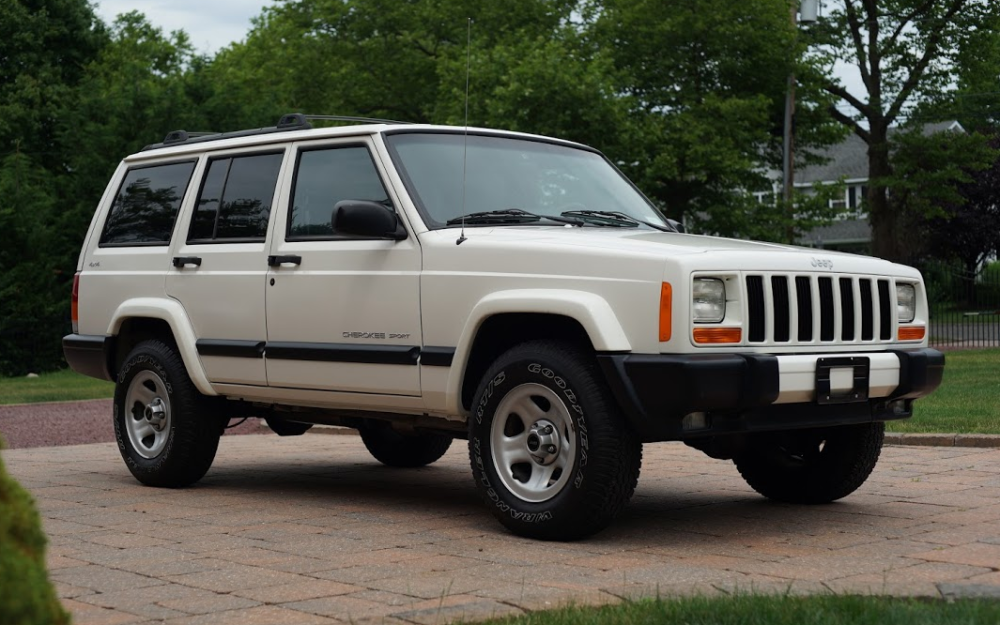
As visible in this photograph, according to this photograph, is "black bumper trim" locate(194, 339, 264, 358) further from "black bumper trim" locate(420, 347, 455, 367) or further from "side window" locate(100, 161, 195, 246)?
"black bumper trim" locate(420, 347, 455, 367)

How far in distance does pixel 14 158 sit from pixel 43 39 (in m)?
16.8

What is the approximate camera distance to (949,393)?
48.2 ft

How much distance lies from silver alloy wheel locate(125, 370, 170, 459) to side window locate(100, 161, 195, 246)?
890 millimetres

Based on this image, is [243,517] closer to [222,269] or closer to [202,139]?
[222,269]

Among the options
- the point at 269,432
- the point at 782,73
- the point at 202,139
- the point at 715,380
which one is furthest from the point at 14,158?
the point at 715,380

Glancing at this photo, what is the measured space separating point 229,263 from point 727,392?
341 cm

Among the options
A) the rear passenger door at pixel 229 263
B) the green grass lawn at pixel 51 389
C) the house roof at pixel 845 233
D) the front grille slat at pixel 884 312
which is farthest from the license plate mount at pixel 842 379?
the house roof at pixel 845 233

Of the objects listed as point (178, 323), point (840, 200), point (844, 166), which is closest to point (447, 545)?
point (178, 323)

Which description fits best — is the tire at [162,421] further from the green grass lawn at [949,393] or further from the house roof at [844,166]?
the house roof at [844,166]

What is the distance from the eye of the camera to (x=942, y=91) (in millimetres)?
35094

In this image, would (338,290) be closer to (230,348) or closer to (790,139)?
(230,348)

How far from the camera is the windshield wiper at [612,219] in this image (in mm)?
7336

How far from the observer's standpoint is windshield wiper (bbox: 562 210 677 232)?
289 inches

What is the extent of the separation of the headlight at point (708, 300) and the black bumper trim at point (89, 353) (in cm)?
447
